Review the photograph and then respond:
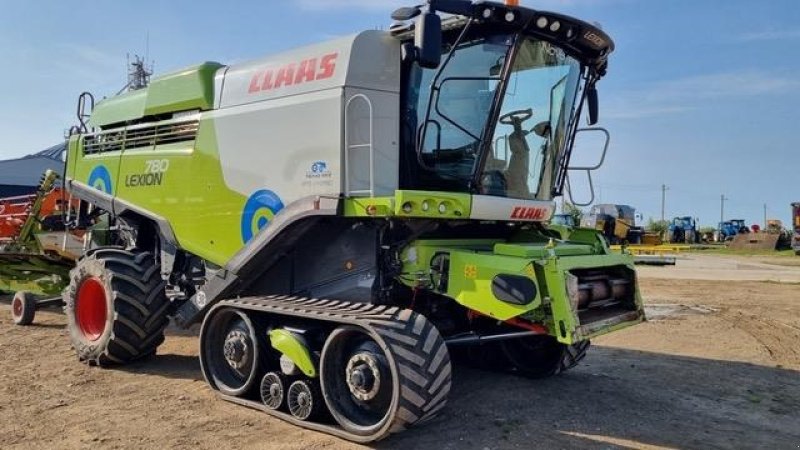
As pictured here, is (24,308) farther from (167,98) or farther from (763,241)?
(763,241)

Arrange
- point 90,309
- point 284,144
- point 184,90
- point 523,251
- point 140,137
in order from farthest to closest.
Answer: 1. point 140,137
2. point 90,309
3. point 184,90
4. point 284,144
5. point 523,251

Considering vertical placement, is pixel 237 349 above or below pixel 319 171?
below

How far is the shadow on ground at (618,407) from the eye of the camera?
497 centimetres

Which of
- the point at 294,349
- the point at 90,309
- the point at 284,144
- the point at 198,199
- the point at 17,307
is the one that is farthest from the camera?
the point at 17,307

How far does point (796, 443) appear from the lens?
4.99 m

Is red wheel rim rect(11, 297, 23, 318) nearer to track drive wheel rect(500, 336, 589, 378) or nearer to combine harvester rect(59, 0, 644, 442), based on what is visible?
combine harvester rect(59, 0, 644, 442)

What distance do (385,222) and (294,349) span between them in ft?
3.96

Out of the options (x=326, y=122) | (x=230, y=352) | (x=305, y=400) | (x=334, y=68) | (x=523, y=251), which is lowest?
(x=305, y=400)

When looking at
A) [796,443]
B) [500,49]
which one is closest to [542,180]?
[500,49]

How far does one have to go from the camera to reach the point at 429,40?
4.88m

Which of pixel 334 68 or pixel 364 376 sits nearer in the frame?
pixel 364 376

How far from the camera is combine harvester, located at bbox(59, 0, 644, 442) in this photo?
193 inches

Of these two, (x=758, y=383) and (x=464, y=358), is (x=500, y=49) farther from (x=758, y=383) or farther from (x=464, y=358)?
(x=758, y=383)

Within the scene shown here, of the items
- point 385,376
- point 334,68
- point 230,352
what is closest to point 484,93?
point 334,68
